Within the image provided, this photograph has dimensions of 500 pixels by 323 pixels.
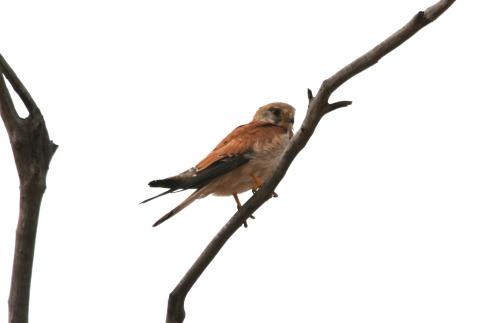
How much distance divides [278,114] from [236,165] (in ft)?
4.75

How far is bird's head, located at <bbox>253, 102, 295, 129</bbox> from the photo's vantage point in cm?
739

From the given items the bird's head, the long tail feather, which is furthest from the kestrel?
the bird's head

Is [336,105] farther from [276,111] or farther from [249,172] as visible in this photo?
[276,111]

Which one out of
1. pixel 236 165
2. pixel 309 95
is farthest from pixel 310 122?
pixel 236 165

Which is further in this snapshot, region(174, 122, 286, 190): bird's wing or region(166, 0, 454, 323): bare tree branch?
region(174, 122, 286, 190): bird's wing

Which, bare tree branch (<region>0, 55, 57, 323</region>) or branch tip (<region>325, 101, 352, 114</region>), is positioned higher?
branch tip (<region>325, 101, 352, 114</region>)

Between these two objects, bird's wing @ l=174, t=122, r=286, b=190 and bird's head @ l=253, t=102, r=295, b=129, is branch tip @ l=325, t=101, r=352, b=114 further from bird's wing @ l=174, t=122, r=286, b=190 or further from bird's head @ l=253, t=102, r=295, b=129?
bird's head @ l=253, t=102, r=295, b=129

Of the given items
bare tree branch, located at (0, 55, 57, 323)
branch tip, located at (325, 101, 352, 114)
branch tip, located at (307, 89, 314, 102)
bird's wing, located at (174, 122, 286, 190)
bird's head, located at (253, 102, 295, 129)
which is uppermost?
bird's head, located at (253, 102, 295, 129)

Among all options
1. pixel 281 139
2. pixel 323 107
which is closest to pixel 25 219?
pixel 323 107

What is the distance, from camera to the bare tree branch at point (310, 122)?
3631 mm

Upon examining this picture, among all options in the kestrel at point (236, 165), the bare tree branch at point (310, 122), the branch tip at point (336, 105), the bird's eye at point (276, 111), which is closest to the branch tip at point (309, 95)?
the bare tree branch at point (310, 122)

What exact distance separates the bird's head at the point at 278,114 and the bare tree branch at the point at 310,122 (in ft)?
10.5

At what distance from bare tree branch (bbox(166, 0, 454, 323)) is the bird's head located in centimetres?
321

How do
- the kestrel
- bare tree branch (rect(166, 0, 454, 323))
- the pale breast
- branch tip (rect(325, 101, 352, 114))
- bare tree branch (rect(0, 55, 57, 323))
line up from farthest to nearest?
the pale breast, the kestrel, branch tip (rect(325, 101, 352, 114)), bare tree branch (rect(166, 0, 454, 323)), bare tree branch (rect(0, 55, 57, 323))
